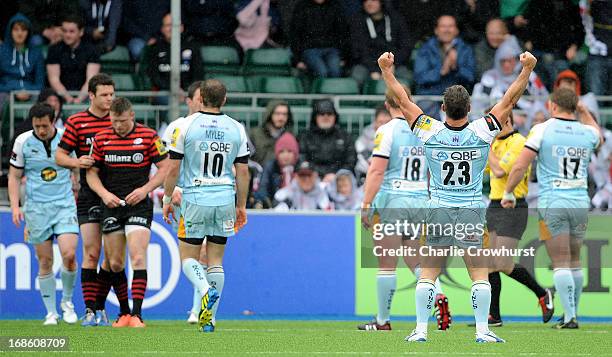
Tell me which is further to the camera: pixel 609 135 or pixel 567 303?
pixel 609 135

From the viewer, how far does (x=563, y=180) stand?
507 inches

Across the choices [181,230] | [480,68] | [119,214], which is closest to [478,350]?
[181,230]

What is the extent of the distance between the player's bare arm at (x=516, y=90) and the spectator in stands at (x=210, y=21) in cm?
897

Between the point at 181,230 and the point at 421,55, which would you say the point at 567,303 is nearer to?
the point at 181,230

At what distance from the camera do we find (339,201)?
15977mm

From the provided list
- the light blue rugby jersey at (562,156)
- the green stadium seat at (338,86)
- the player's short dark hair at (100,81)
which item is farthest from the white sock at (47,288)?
the green stadium seat at (338,86)

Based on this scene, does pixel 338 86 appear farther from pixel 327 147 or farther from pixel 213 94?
pixel 213 94

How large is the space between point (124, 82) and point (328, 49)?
2.89 m

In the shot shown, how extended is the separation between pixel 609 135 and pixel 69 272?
23.7ft

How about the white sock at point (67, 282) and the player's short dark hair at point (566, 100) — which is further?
the white sock at point (67, 282)

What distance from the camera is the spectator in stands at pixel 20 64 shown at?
685 inches

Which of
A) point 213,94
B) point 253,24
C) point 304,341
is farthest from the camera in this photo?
point 253,24

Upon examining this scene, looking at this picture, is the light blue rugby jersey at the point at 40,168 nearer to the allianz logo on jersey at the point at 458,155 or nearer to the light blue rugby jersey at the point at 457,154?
the light blue rugby jersey at the point at 457,154

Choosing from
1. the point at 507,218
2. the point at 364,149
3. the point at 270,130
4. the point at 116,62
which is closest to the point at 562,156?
the point at 507,218
